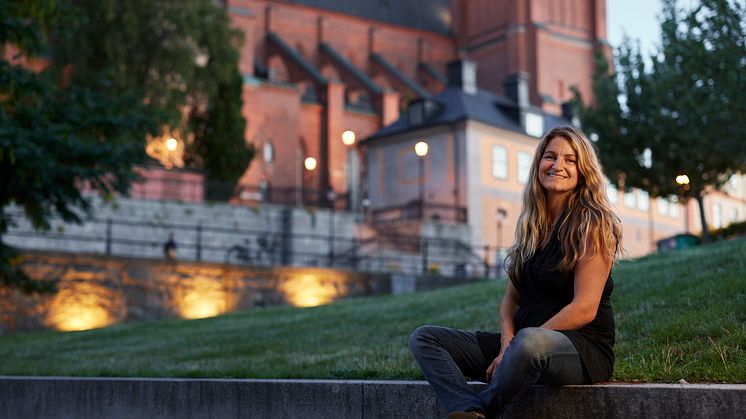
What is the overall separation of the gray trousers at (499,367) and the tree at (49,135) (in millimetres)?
10974

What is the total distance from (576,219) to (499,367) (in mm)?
832

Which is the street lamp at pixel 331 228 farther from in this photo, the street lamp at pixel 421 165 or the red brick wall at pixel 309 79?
the street lamp at pixel 421 165

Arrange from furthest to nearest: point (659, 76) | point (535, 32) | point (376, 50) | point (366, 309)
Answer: point (376, 50), point (535, 32), point (659, 76), point (366, 309)

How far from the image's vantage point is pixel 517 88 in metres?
55.6

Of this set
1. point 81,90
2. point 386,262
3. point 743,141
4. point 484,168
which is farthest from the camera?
point 484,168

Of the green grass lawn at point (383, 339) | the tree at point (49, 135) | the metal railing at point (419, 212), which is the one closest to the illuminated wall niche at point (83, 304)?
the green grass lawn at point (383, 339)

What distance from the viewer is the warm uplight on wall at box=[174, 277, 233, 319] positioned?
2866cm

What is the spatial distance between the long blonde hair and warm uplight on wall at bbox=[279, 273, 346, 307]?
24.6 metres

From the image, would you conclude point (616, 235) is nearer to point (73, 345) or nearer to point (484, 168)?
point (73, 345)

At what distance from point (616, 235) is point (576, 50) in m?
60.9

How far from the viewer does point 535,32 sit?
6319 cm

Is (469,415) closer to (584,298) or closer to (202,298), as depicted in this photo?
(584,298)

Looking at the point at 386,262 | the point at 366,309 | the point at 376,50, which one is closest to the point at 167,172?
the point at 386,262

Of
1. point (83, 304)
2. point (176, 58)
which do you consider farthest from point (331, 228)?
point (83, 304)
